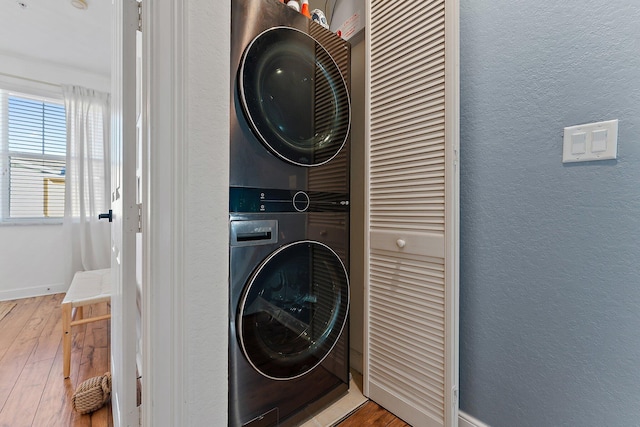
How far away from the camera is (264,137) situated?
1.00 meters

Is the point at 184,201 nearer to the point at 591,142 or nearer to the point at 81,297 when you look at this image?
the point at 591,142

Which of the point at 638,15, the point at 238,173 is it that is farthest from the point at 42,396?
the point at 638,15

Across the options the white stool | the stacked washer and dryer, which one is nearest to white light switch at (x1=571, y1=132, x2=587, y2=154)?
the stacked washer and dryer

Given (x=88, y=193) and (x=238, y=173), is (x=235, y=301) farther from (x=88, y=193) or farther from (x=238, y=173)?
(x=88, y=193)

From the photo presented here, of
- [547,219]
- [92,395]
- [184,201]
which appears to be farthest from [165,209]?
[92,395]

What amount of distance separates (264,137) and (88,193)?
3125 millimetres

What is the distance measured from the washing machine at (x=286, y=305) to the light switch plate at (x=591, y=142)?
0.80 metres

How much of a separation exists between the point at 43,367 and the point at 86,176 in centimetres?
213

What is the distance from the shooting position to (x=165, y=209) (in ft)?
2.01

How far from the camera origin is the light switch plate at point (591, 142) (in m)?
0.79

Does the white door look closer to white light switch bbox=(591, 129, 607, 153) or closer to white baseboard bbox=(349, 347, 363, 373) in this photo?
white baseboard bbox=(349, 347, 363, 373)

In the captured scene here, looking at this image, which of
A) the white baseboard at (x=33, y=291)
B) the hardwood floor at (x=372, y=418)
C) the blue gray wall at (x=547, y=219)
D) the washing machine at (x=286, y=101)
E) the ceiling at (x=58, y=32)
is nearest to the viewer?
the blue gray wall at (x=547, y=219)

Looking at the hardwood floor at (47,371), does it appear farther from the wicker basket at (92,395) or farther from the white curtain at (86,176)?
the white curtain at (86,176)

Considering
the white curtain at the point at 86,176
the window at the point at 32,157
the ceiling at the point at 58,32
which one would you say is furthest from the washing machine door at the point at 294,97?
the window at the point at 32,157
